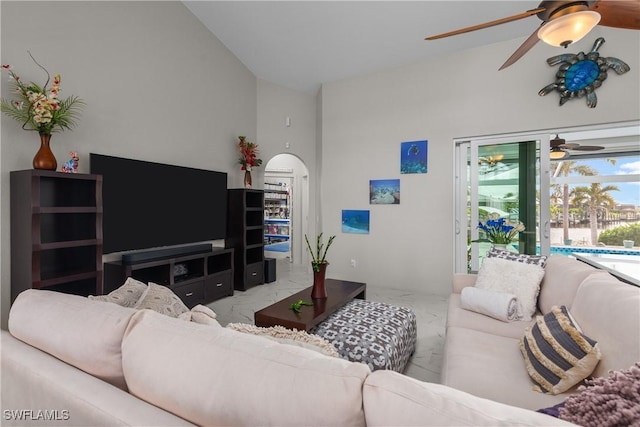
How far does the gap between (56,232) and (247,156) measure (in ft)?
8.42

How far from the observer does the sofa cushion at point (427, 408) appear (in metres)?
0.52

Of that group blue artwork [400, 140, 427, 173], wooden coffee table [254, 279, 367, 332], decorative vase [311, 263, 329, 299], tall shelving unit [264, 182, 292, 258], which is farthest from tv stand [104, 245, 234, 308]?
tall shelving unit [264, 182, 292, 258]

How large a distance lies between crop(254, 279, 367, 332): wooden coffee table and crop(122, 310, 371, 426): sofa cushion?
1237 mm

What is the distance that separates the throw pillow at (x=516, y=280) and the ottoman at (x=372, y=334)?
0.65 m

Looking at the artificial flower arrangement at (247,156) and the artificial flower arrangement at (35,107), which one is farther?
the artificial flower arrangement at (247,156)

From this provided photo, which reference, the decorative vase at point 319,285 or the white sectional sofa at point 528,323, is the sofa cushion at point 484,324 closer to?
the white sectional sofa at point 528,323

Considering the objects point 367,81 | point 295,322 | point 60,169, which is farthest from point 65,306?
point 367,81

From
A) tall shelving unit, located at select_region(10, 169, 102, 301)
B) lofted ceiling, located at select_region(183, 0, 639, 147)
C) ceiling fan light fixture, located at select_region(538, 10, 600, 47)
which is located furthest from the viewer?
lofted ceiling, located at select_region(183, 0, 639, 147)

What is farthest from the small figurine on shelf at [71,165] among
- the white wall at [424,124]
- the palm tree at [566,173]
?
the palm tree at [566,173]

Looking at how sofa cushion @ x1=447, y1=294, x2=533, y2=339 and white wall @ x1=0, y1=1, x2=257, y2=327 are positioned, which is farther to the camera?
white wall @ x1=0, y1=1, x2=257, y2=327

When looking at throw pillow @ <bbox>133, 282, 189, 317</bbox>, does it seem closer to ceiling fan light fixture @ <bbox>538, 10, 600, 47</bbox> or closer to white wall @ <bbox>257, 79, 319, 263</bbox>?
ceiling fan light fixture @ <bbox>538, 10, 600, 47</bbox>

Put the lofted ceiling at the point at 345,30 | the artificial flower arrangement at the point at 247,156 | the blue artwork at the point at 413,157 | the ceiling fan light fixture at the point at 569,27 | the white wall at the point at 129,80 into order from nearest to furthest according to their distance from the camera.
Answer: the ceiling fan light fixture at the point at 569,27
the white wall at the point at 129,80
the lofted ceiling at the point at 345,30
the blue artwork at the point at 413,157
the artificial flower arrangement at the point at 247,156

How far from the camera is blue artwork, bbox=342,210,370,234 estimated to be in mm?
4762

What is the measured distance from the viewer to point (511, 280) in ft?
7.43
